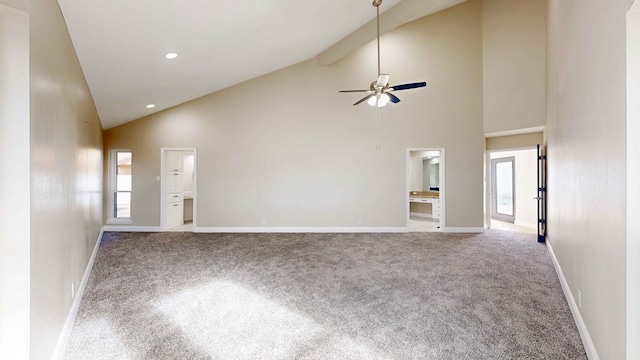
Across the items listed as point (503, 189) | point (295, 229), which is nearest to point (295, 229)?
point (295, 229)

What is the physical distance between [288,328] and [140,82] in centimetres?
421

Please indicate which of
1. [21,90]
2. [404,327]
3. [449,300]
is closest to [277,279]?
[404,327]

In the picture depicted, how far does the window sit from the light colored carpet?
87.6 inches

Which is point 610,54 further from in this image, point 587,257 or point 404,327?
point 404,327

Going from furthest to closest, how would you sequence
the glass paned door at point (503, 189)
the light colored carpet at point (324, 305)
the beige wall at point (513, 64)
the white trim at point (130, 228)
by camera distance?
the glass paned door at point (503, 189) < the white trim at point (130, 228) < the beige wall at point (513, 64) < the light colored carpet at point (324, 305)

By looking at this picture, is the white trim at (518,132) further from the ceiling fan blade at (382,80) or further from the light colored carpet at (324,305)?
the ceiling fan blade at (382,80)

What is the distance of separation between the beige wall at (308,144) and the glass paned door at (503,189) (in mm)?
2927

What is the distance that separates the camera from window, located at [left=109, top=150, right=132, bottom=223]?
678 centimetres

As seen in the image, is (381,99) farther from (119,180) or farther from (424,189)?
(119,180)

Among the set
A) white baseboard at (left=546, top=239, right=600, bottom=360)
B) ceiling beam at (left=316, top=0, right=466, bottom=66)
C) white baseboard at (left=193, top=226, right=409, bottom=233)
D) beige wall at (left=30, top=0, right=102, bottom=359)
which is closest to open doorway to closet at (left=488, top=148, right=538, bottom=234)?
white baseboard at (left=193, top=226, right=409, bottom=233)

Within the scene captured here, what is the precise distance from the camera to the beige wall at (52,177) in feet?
5.46

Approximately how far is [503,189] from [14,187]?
996 centimetres

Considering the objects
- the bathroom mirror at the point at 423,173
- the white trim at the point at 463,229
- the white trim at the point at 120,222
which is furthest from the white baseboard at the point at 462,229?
the white trim at the point at 120,222

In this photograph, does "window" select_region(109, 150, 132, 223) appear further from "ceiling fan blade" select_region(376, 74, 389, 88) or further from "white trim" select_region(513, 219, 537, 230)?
"white trim" select_region(513, 219, 537, 230)
